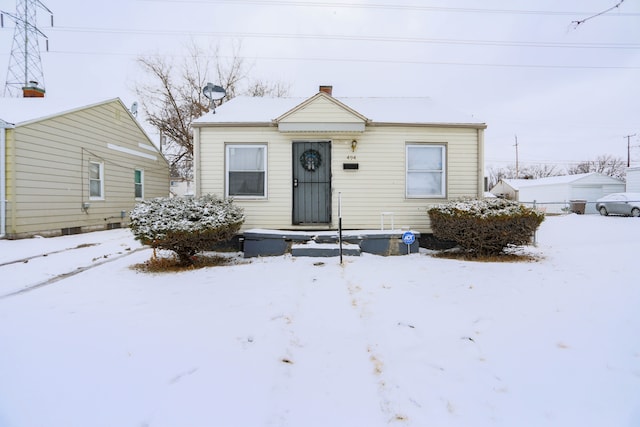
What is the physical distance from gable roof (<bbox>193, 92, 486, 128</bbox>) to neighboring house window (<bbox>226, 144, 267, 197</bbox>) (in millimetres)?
656

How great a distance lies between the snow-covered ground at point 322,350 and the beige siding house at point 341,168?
2784 mm

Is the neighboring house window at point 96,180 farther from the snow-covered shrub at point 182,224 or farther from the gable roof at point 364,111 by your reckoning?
the snow-covered shrub at point 182,224

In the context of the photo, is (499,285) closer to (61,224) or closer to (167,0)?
(61,224)

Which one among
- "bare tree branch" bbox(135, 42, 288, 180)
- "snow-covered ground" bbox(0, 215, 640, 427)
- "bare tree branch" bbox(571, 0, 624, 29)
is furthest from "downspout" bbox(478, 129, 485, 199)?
"bare tree branch" bbox(135, 42, 288, 180)

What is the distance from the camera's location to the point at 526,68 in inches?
630

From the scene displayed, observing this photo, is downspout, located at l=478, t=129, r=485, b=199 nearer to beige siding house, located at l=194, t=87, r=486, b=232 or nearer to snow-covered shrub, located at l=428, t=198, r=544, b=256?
beige siding house, located at l=194, t=87, r=486, b=232

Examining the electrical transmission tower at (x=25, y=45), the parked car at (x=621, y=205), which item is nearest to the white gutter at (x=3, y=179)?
the electrical transmission tower at (x=25, y=45)

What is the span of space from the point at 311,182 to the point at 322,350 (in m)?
5.31

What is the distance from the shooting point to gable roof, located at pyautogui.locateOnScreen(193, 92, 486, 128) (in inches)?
284

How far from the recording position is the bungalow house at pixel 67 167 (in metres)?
8.51

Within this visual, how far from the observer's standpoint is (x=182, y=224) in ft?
17.6

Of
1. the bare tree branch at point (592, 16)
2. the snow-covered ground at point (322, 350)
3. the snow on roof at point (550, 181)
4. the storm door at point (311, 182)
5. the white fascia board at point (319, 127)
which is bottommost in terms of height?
the snow-covered ground at point (322, 350)

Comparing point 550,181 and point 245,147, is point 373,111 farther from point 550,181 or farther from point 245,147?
point 550,181

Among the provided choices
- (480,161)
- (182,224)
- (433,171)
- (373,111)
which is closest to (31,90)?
(182,224)
